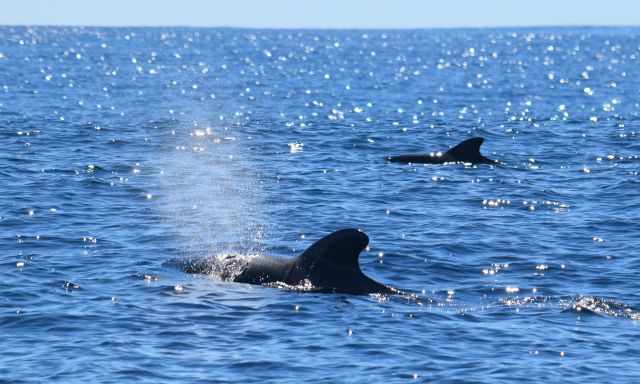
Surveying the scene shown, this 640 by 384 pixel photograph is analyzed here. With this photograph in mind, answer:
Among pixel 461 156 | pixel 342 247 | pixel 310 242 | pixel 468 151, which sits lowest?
pixel 342 247

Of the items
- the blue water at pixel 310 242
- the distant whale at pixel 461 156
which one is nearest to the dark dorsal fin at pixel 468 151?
the distant whale at pixel 461 156

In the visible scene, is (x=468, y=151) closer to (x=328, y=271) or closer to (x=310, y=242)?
(x=310, y=242)

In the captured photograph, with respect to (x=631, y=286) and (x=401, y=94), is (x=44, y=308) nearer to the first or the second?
(x=631, y=286)

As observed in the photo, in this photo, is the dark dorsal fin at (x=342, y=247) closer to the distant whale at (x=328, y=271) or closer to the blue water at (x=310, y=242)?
the distant whale at (x=328, y=271)

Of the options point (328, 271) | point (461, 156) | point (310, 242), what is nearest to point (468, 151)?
point (461, 156)

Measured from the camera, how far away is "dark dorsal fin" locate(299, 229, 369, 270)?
21234 millimetres

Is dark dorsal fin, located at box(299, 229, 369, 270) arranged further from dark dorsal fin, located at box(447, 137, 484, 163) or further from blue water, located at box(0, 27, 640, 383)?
dark dorsal fin, located at box(447, 137, 484, 163)

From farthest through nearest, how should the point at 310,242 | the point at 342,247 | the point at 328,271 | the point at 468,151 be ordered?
the point at 468,151, the point at 310,242, the point at 328,271, the point at 342,247

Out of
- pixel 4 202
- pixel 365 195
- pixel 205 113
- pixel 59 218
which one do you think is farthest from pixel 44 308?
pixel 205 113

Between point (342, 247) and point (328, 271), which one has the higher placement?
point (342, 247)

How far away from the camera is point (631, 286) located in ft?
72.9

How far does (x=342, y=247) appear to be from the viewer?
21297 mm

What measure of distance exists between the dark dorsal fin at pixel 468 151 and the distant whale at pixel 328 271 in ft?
59.0

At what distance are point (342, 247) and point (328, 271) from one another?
48 centimetres
